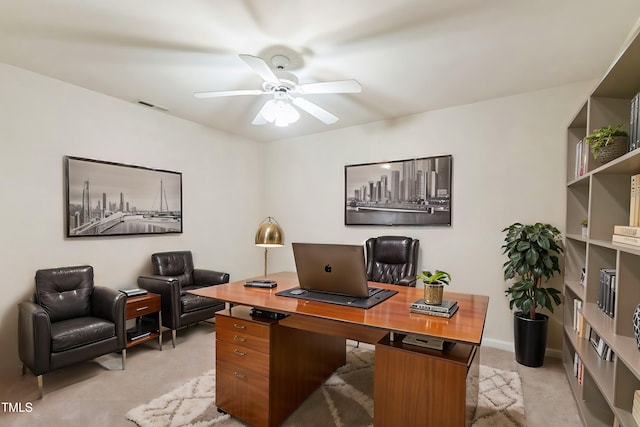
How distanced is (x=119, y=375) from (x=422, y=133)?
3.93m

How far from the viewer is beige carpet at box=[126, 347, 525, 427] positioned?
2.07 meters

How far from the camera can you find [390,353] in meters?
1.61

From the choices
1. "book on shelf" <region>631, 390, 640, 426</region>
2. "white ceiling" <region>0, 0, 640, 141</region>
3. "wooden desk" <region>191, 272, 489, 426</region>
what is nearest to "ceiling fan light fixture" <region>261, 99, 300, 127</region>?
"white ceiling" <region>0, 0, 640, 141</region>

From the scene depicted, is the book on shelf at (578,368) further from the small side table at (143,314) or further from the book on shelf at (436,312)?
the small side table at (143,314)

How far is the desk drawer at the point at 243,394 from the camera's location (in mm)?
1947

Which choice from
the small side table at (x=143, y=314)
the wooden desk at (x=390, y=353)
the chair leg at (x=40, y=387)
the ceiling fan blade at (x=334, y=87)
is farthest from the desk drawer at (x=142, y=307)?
the ceiling fan blade at (x=334, y=87)

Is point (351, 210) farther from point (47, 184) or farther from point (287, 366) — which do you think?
point (47, 184)

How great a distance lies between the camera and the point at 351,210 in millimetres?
4395

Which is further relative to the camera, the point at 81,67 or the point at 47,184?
the point at 47,184

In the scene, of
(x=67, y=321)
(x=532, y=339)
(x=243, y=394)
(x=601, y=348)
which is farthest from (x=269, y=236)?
(x=532, y=339)

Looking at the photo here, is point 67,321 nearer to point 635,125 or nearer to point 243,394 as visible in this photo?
point 243,394

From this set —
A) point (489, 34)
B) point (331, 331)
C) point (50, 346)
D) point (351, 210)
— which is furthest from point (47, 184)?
point (489, 34)

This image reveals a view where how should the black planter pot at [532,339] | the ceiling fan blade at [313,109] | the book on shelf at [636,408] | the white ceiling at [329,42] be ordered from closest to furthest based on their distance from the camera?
1. the book on shelf at [636,408]
2. the white ceiling at [329,42]
3. the ceiling fan blade at [313,109]
4. the black planter pot at [532,339]

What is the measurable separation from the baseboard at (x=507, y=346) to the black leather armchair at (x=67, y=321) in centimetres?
361
